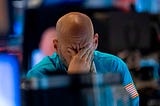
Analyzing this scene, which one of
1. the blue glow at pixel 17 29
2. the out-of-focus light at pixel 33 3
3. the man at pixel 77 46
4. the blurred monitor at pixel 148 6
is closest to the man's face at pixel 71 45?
the man at pixel 77 46

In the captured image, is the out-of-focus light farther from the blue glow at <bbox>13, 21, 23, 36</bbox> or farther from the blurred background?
the blue glow at <bbox>13, 21, 23, 36</bbox>

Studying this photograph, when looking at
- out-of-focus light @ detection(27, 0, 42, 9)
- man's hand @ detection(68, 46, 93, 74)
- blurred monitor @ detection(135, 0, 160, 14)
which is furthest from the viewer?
blurred monitor @ detection(135, 0, 160, 14)

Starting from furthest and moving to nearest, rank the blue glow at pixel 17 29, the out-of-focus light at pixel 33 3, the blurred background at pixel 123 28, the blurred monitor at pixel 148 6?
1. the blurred monitor at pixel 148 6
2. the out-of-focus light at pixel 33 3
3. the blurred background at pixel 123 28
4. the blue glow at pixel 17 29

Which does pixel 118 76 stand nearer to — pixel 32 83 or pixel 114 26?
pixel 32 83

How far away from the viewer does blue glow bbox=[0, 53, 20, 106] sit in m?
0.60

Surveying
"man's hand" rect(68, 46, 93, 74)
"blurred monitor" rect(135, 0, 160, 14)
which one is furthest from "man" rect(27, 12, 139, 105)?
"blurred monitor" rect(135, 0, 160, 14)

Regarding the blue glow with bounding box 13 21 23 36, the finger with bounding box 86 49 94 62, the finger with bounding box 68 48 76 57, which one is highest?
the blue glow with bounding box 13 21 23 36

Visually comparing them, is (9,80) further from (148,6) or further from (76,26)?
(148,6)

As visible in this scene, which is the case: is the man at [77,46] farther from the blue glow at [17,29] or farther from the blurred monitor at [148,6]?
the blurred monitor at [148,6]

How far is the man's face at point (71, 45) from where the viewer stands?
63cm

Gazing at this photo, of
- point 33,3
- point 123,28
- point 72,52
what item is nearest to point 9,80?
point 72,52

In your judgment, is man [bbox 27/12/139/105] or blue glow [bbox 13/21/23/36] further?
blue glow [bbox 13/21/23/36]

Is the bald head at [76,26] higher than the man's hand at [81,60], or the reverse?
the bald head at [76,26]

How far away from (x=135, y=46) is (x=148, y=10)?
0.24 m
